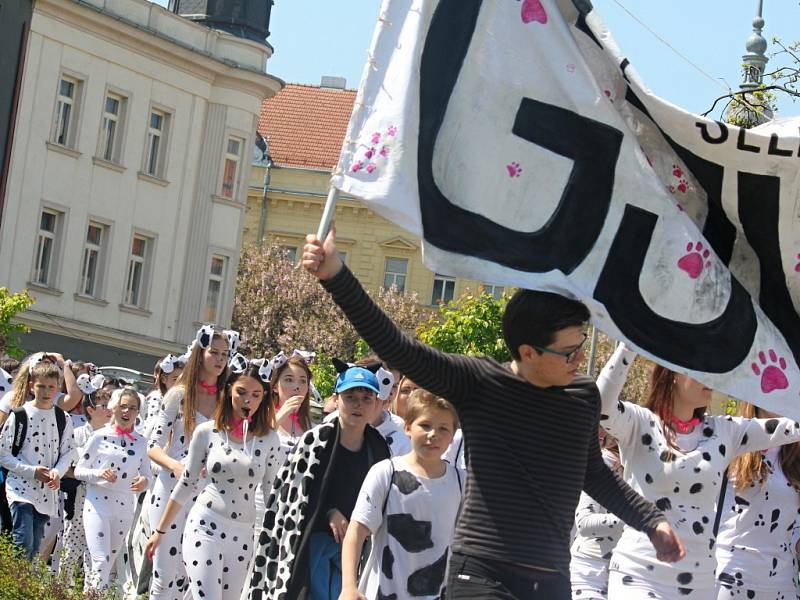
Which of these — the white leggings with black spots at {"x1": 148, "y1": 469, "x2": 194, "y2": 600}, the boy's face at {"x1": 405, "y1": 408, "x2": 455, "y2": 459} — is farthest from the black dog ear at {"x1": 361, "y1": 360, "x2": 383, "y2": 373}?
the white leggings with black spots at {"x1": 148, "y1": 469, "x2": 194, "y2": 600}

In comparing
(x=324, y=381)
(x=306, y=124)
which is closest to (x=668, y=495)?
(x=324, y=381)

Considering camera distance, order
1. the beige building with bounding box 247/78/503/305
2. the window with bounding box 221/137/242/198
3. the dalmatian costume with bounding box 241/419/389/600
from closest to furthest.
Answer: the dalmatian costume with bounding box 241/419/389/600 < the window with bounding box 221/137/242/198 < the beige building with bounding box 247/78/503/305

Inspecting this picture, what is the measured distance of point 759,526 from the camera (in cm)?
1051

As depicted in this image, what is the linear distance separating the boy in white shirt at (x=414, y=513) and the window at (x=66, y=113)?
140 ft

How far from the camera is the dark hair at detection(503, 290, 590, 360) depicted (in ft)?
23.2

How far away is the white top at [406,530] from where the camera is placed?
886 centimetres

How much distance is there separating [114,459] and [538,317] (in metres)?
9.66

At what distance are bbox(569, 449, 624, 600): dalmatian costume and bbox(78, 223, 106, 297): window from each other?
41206 mm

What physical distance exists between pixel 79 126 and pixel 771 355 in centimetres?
4469

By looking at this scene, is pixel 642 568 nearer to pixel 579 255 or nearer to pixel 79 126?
pixel 579 255

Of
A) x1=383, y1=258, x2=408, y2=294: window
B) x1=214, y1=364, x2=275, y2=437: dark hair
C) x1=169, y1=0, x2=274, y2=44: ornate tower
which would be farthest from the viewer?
x1=383, y1=258, x2=408, y2=294: window

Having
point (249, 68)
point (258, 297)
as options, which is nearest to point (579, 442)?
point (249, 68)

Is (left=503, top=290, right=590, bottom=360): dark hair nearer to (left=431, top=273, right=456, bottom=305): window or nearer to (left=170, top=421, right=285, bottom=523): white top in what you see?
(left=170, top=421, right=285, bottom=523): white top

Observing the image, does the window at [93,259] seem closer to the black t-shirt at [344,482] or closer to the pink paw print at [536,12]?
the black t-shirt at [344,482]
